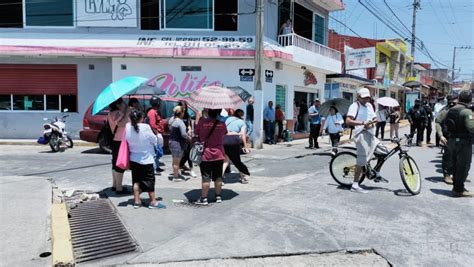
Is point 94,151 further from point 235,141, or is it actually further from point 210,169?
point 210,169

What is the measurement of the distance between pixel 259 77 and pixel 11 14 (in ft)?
33.0

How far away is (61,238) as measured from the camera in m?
5.28

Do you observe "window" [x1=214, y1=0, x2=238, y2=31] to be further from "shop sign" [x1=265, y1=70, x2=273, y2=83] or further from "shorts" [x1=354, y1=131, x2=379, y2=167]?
"shorts" [x1=354, y1=131, x2=379, y2=167]

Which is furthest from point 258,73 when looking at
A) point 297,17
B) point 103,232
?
point 103,232

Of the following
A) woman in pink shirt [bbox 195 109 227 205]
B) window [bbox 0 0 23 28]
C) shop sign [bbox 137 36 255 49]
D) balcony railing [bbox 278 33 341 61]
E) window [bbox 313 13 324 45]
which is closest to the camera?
woman in pink shirt [bbox 195 109 227 205]

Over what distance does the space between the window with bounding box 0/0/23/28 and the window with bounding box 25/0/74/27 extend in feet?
1.02

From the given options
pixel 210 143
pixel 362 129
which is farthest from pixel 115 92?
pixel 362 129

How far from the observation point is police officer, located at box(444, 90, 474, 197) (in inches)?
300

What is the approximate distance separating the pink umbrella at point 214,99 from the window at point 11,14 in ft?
43.6

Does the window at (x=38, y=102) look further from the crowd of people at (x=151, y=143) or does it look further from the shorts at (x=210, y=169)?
the shorts at (x=210, y=169)

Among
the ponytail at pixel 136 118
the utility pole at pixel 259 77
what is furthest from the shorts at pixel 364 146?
the utility pole at pixel 259 77

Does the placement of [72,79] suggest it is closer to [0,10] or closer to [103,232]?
[0,10]

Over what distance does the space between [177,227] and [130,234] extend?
0.62 m

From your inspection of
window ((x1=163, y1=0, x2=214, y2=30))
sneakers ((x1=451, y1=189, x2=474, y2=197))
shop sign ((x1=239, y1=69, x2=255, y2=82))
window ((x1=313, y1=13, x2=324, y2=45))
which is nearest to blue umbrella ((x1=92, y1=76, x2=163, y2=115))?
sneakers ((x1=451, y1=189, x2=474, y2=197))
